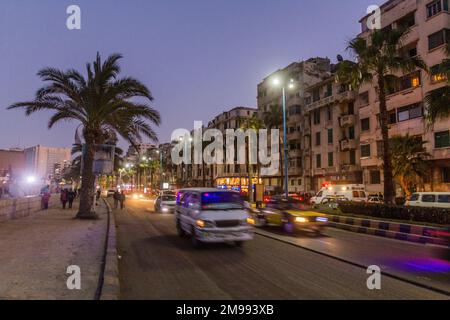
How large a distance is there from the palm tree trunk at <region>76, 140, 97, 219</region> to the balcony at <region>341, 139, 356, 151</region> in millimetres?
34088

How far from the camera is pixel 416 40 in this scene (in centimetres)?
3469

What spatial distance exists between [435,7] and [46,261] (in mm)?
38609

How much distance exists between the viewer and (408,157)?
104 ft

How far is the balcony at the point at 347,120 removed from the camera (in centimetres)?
4422

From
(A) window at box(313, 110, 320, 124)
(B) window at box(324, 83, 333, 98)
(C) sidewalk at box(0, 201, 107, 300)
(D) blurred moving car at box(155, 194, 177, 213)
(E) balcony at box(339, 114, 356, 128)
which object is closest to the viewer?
(C) sidewalk at box(0, 201, 107, 300)

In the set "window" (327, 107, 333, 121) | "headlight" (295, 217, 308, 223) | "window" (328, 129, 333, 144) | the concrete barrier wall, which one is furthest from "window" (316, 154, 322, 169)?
the concrete barrier wall

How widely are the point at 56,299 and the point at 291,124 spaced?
55750mm

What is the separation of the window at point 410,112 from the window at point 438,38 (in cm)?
565

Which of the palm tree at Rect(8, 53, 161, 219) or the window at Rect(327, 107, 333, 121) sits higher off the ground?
the window at Rect(327, 107, 333, 121)

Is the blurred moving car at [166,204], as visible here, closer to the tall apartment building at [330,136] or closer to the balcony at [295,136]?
the tall apartment building at [330,136]

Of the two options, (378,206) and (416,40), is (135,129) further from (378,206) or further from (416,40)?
(416,40)

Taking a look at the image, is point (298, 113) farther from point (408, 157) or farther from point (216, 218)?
point (216, 218)

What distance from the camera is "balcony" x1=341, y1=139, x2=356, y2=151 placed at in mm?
44228

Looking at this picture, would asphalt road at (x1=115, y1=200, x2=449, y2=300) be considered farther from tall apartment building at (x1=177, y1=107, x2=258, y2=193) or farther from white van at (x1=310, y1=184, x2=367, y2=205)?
tall apartment building at (x1=177, y1=107, x2=258, y2=193)
